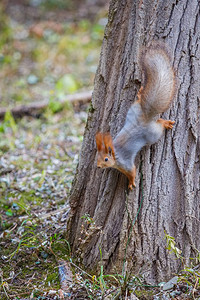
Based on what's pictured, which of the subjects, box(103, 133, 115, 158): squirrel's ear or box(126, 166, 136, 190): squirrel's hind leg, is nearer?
box(103, 133, 115, 158): squirrel's ear

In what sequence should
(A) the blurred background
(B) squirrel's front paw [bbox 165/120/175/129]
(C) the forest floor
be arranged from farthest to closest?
(A) the blurred background
(C) the forest floor
(B) squirrel's front paw [bbox 165/120/175/129]

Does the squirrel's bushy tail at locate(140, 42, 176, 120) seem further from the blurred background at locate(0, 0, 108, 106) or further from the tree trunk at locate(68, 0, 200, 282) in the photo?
the blurred background at locate(0, 0, 108, 106)

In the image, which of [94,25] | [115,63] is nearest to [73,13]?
[94,25]

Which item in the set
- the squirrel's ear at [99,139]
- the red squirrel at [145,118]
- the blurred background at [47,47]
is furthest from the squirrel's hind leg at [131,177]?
the blurred background at [47,47]

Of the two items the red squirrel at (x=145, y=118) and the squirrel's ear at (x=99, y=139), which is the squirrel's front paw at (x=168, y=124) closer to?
the red squirrel at (x=145, y=118)

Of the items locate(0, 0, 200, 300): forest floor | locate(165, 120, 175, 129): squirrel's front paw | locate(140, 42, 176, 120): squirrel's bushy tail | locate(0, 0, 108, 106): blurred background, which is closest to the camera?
locate(140, 42, 176, 120): squirrel's bushy tail

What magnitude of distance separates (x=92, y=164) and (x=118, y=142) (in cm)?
33

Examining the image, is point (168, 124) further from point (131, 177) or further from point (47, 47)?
point (47, 47)

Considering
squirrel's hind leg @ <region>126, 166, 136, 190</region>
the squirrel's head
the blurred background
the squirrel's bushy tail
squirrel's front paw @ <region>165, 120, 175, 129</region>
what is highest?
the blurred background

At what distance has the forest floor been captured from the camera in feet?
6.98

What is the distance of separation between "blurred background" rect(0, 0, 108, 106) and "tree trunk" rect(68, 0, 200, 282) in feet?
10.0

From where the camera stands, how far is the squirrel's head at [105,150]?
185cm

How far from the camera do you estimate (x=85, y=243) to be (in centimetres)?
225

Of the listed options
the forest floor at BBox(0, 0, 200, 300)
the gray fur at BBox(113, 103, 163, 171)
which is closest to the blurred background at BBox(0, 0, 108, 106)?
the forest floor at BBox(0, 0, 200, 300)
